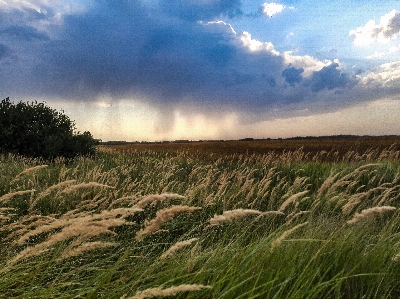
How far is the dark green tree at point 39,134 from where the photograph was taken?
21.0 meters

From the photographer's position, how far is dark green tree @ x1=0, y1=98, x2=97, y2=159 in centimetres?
2097

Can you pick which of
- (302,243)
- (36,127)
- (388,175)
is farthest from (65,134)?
(302,243)

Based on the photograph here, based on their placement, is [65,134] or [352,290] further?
[65,134]

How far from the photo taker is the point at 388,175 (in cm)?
1105

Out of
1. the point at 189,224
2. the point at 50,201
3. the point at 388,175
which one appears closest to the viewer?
the point at 189,224

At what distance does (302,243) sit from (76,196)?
17.4 feet

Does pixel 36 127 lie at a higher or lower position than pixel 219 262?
higher

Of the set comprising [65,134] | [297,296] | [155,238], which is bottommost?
[155,238]

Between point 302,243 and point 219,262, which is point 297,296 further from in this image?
point 302,243

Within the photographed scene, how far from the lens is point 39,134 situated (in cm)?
2130

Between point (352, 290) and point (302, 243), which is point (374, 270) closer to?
point (352, 290)

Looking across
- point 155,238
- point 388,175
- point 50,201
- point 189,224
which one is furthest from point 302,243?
point 388,175

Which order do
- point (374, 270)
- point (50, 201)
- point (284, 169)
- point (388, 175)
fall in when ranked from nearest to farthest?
point (374, 270) → point (50, 201) → point (388, 175) → point (284, 169)

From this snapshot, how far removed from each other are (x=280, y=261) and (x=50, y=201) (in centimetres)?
508
